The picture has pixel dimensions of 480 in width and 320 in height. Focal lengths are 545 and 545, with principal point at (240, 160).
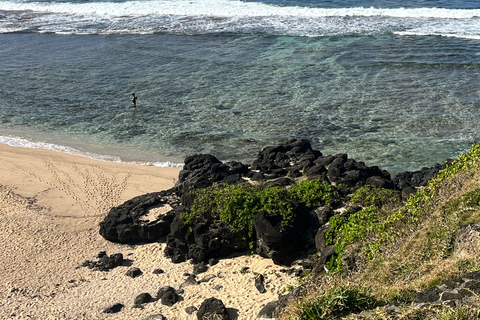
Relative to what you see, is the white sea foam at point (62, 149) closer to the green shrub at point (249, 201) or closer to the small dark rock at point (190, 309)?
the green shrub at point (249, 201)

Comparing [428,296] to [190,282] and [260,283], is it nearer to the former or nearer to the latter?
[260,283]

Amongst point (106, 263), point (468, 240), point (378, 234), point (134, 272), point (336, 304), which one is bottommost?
point (106, 263)

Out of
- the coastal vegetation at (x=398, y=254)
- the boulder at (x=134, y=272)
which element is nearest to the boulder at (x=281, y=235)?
the coastal vegetation at (x=398, y=254)

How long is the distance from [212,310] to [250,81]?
57.5 feet

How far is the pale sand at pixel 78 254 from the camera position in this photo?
36.6 feet

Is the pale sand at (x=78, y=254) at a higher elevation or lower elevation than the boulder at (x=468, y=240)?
lower

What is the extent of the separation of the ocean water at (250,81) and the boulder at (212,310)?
Result: 9.04 m

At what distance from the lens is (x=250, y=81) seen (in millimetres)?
26250

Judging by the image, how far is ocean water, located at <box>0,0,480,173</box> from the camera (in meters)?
20.1

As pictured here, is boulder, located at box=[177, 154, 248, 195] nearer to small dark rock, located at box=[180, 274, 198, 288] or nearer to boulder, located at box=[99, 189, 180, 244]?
boulder, located at box=[99, 189, 180, 244]

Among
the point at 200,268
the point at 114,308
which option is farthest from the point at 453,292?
the point at 114,308

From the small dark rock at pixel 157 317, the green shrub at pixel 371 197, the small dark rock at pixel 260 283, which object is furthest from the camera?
the green shrub at pixel 371 197

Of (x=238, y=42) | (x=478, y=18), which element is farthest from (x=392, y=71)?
(x=478, y=18)

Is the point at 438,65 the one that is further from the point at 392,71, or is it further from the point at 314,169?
the point at 314,169
